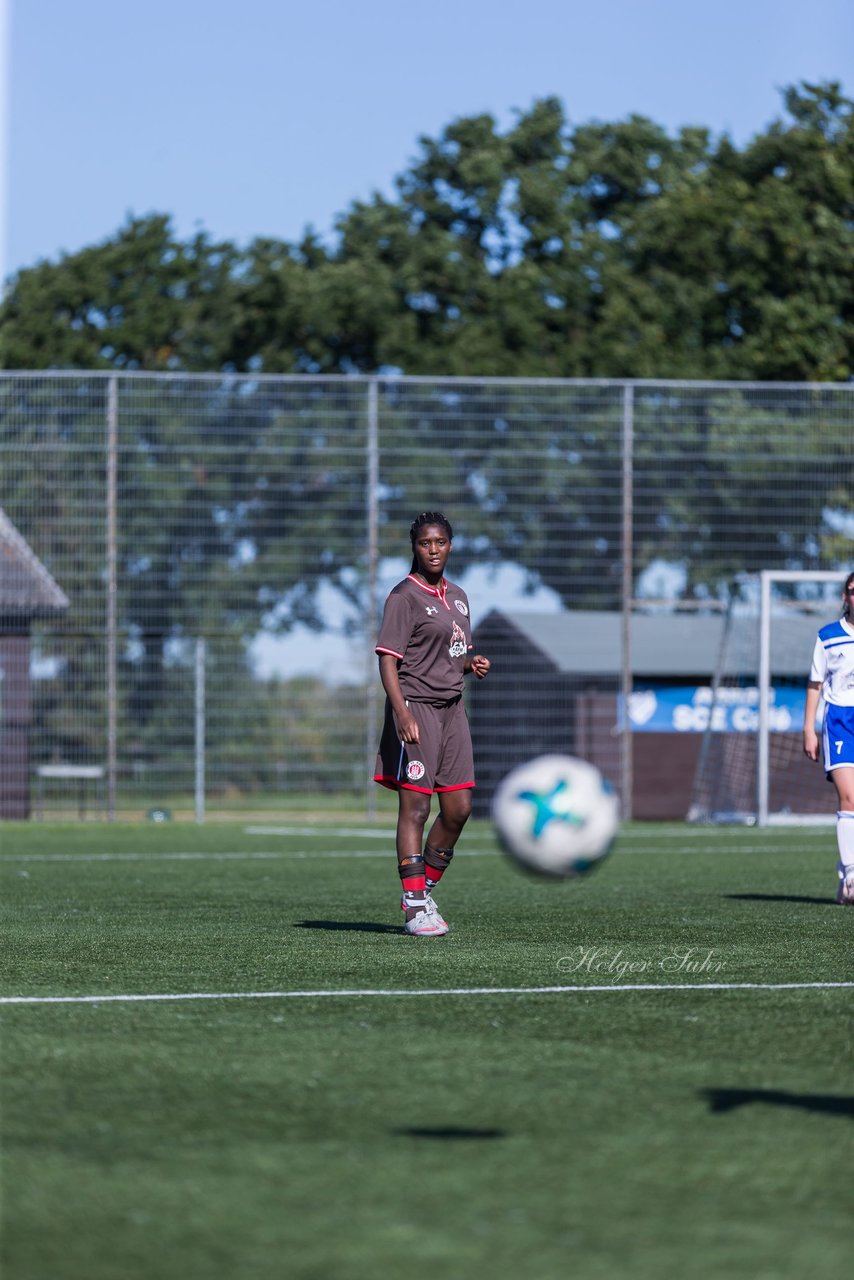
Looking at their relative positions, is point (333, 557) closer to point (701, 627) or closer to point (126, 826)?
point (126, 826)

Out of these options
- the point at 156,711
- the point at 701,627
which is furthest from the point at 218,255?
the point at 156,711

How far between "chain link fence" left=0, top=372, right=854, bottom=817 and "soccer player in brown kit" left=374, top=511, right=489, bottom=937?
12.4 meters

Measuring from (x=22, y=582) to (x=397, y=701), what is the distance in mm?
13472

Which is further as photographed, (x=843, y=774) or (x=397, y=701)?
(x=843, y=774)

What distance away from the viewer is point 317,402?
22328 mm

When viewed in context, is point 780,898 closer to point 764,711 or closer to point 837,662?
point 837,662

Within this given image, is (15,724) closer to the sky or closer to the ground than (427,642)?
closer to the ground

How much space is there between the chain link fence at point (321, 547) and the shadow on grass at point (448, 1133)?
17021mm

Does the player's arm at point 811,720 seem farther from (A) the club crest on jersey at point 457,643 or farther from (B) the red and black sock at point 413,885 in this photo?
(B) the red and black sock at point 413,885

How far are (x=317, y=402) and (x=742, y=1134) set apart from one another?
61.4 feet

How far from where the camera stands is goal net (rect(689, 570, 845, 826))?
21369 millimetres

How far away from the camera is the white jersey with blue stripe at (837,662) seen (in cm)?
1062

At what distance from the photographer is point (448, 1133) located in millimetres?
4109

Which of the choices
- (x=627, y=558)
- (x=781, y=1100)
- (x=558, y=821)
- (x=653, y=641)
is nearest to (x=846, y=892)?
(x=558, y=821)
